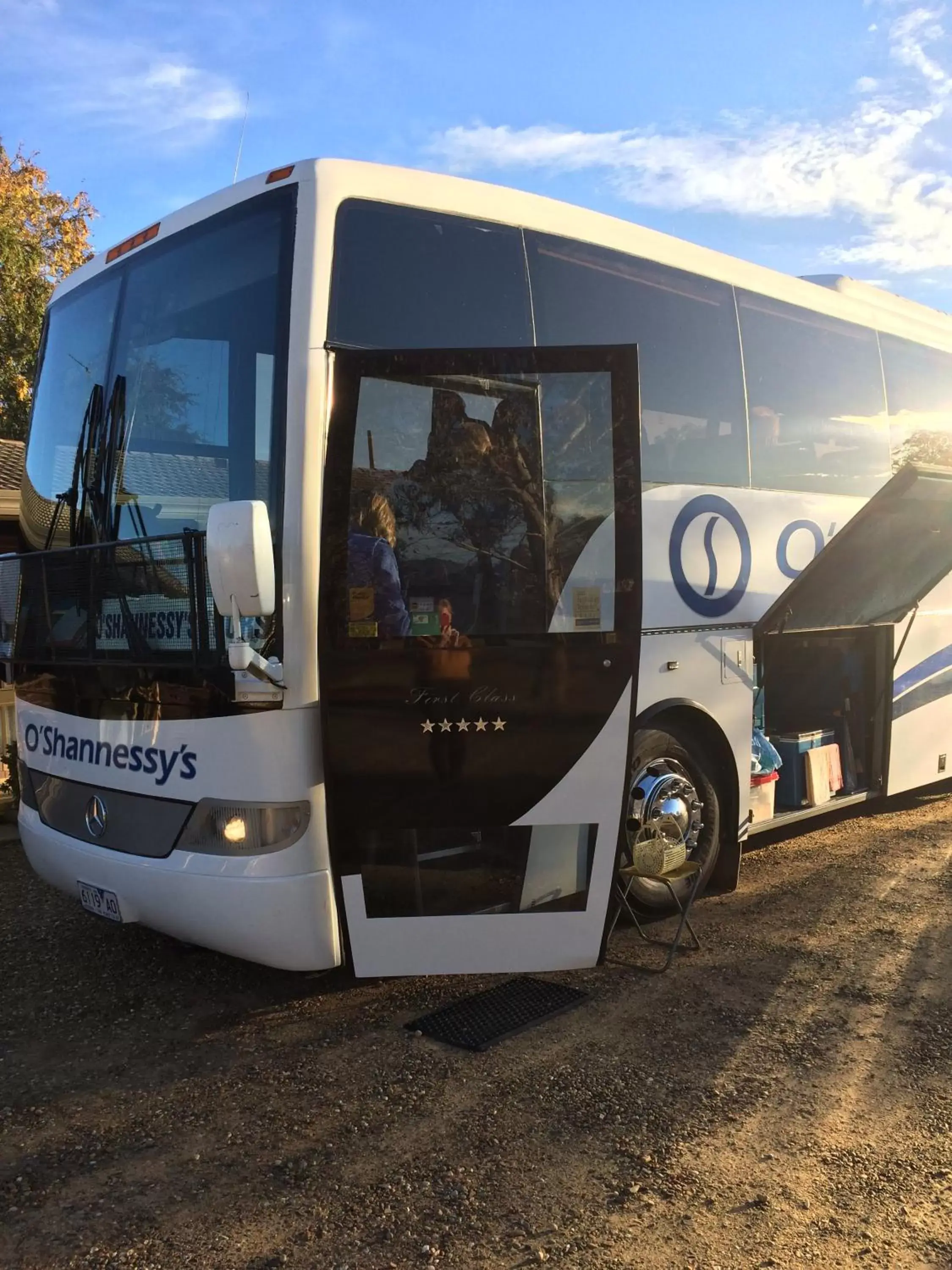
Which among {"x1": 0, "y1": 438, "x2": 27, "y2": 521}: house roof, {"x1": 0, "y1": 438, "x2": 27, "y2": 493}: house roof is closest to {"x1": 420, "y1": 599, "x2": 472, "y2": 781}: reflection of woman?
{"x1": 0, "y1": 438, "x2": 27, "y2": 521}: house roof

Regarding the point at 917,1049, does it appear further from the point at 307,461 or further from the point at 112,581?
the point at 112,581

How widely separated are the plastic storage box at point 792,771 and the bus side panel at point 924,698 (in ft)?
2.99

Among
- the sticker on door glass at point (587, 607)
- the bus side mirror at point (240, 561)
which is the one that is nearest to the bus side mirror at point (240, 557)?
the bus side mirror at point (240, 561)

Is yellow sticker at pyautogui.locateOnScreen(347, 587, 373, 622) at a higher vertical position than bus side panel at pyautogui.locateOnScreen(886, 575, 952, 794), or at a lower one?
higher

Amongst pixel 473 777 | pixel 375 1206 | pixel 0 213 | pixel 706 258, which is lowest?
pixel 375 1206

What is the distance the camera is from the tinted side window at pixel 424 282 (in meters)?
4.14

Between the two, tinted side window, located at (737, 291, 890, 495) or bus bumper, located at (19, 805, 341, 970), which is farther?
tinted side window, located at (737, 291, 890, 495)

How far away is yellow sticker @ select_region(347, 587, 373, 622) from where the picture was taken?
3.95 metres

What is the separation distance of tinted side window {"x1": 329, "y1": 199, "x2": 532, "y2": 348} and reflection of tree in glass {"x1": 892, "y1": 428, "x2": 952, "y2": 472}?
3711 millimetres

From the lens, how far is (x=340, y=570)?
3939 millimetres

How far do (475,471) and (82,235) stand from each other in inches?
977

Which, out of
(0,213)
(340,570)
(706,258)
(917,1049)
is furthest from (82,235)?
(917,1049)

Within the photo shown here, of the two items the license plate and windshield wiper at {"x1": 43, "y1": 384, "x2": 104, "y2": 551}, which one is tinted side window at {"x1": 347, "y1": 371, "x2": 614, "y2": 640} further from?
the license plate

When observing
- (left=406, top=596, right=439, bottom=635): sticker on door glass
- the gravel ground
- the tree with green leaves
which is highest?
the tree with green leaves
